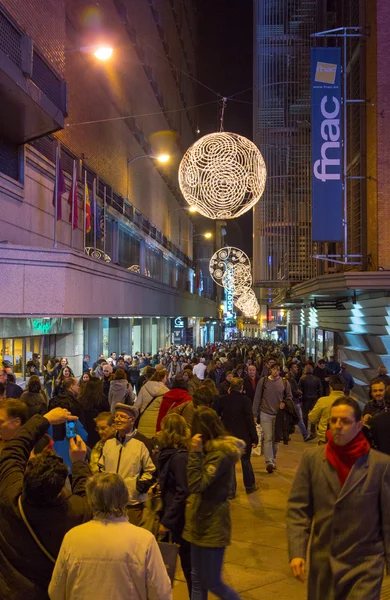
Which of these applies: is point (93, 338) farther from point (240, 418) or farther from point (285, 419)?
point (240, 418)

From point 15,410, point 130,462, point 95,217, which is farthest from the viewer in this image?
point 95,217

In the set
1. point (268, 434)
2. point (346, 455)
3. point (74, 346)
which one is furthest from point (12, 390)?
point (74, 346)

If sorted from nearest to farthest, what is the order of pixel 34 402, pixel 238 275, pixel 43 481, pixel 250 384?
pixel 43 481, pixel 34 402, pixel 250 384, pixel 238 275

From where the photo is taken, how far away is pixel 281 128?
4653 cm

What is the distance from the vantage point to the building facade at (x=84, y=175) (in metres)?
12.9

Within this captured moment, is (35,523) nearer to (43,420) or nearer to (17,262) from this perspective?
(43,420)

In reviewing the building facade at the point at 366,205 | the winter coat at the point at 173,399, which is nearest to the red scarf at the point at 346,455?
the winter coat at the point at 173,399

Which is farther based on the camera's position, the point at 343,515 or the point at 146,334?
the point at 146,334

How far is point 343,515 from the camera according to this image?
12.1 feet

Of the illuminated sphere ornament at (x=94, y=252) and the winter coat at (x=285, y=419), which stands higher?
the illuminated sphere ornament at (x=94, y=252)

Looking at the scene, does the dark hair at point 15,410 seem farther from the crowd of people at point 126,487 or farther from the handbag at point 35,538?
the handbag at point 35,538

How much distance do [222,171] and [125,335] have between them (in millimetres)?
16803

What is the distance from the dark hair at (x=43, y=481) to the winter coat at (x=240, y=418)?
5891 mm

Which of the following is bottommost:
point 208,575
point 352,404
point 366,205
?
point 208,575
